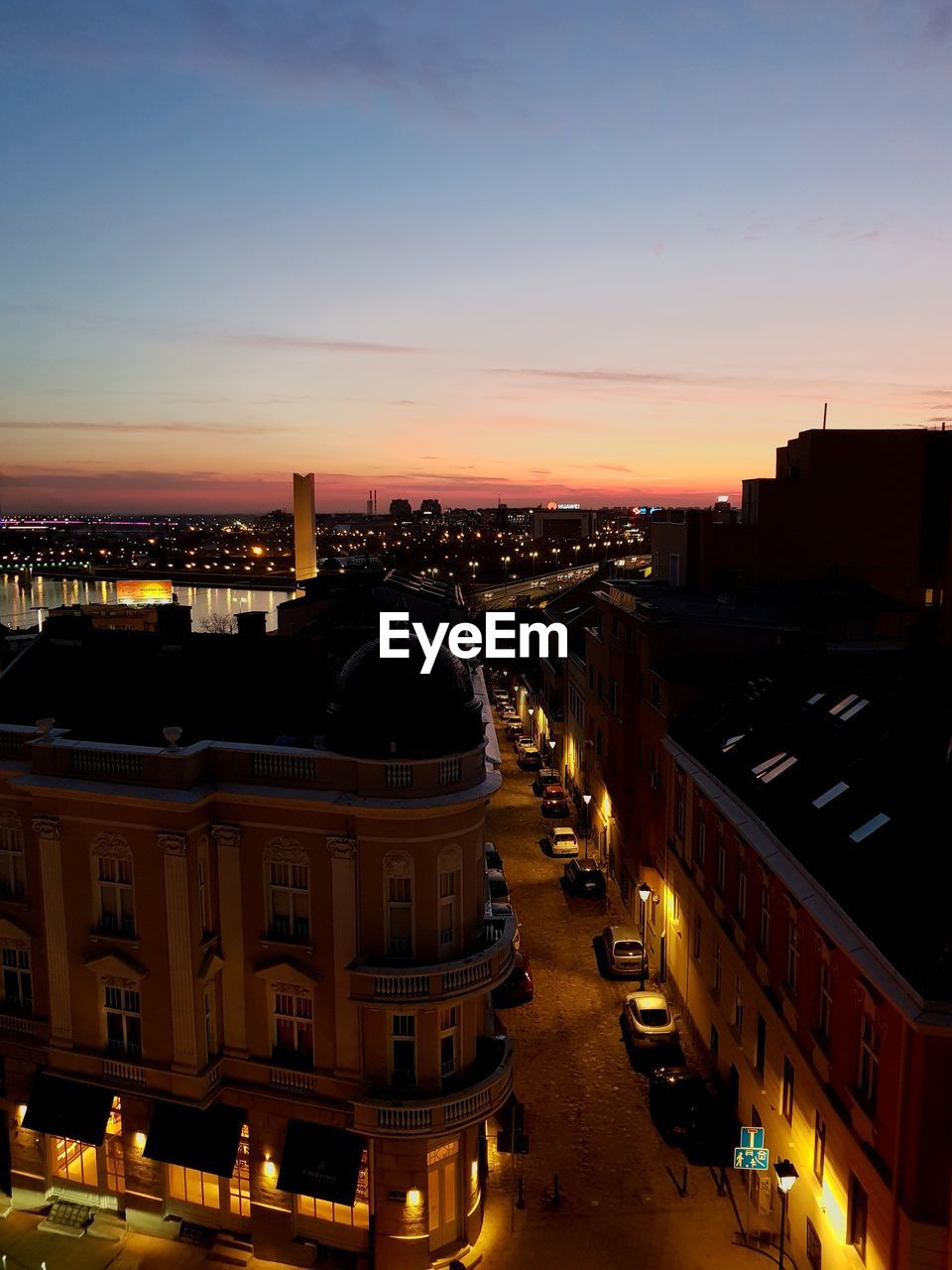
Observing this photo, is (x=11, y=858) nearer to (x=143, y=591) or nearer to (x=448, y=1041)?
(x=448, y=1041)

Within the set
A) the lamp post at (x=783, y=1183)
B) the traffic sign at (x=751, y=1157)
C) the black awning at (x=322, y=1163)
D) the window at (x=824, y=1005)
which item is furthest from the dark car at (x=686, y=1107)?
the black awning at (x=322, y=1163)

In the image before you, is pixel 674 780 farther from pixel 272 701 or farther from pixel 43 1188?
pixel 43 1188

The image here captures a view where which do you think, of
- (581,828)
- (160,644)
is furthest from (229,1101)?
(581,828)

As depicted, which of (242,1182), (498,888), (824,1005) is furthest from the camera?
(498,888)

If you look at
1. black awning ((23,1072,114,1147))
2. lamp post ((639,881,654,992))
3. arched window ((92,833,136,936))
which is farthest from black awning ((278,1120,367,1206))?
lamp post ((639,881,654,992))

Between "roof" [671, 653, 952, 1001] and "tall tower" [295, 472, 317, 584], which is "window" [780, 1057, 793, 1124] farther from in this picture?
"tall tower" [295, 472, 317, 584]

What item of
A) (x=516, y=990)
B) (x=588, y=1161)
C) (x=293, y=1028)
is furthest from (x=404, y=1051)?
(x=516, y=990)
